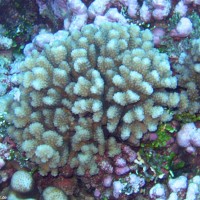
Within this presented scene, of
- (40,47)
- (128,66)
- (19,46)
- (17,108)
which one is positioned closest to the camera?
(128,66)

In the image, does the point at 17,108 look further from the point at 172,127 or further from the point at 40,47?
the point at 172,127

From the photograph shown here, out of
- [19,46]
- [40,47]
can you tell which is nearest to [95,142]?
[40,47]

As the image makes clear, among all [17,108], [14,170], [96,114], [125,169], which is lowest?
[14,170]

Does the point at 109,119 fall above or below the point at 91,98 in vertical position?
below

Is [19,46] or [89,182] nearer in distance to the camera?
[89,182]
